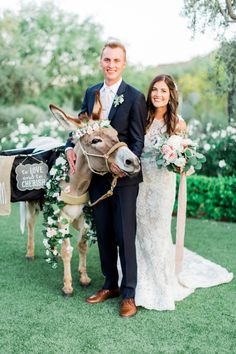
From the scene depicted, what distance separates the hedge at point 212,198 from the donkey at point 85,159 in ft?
13.9

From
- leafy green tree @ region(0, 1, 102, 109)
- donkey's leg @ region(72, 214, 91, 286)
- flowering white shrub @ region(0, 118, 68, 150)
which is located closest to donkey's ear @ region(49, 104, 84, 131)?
donkey's leg @ region(72, 214, 91, 286)

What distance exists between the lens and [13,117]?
19422 millimetres

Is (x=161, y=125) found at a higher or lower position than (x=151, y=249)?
higher

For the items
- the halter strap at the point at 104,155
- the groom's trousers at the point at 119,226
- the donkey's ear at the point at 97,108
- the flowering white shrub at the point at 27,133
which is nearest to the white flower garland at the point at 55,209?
the groom's trousers at the point at 119,226

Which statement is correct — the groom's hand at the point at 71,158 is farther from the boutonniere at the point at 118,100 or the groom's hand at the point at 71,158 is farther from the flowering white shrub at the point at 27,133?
the flowering white shrub at the point at 27,133

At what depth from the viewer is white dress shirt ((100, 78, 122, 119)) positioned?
407 centimetres

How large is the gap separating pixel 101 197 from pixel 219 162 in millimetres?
5424

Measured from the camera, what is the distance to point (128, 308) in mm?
4129

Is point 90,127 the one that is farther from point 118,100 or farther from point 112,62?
point 112,62

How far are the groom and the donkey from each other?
94 mm

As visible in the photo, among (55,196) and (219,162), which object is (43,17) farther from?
(55,196)

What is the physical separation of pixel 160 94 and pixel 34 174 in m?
1.52

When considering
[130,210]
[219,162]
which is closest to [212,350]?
[130,210]

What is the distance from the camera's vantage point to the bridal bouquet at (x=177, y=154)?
393cm
